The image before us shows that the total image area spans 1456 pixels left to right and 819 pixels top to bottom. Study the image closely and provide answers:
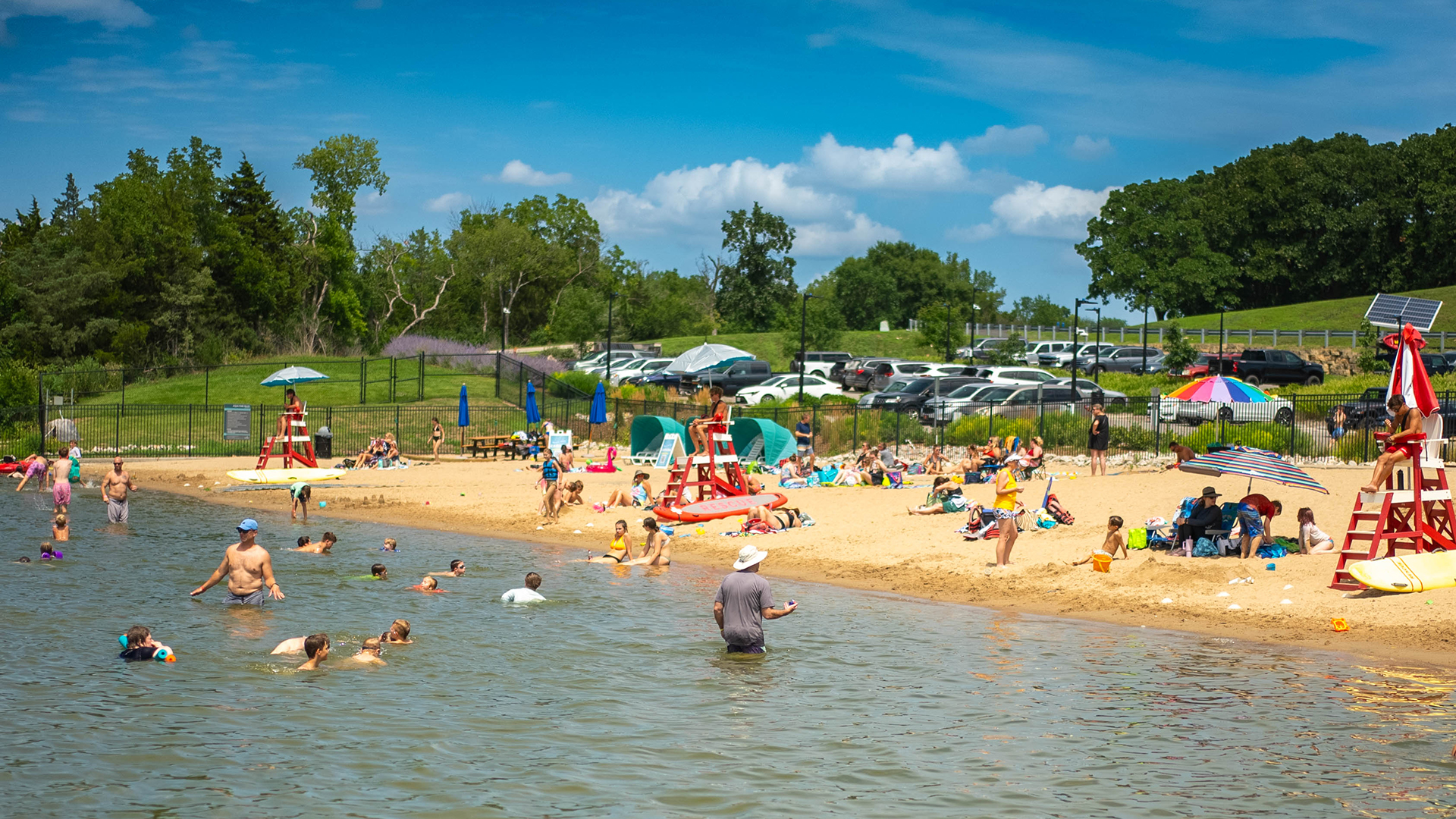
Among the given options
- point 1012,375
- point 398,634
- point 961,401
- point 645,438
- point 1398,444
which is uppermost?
point 1012,375

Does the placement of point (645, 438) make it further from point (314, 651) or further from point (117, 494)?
point (314, 651)

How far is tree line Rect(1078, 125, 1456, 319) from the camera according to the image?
79.5 metres

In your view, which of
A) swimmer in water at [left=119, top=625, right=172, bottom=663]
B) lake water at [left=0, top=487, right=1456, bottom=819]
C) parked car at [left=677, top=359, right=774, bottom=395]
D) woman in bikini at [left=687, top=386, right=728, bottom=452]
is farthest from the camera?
parked car at [left=677, top=359, right=774, bottom=395]

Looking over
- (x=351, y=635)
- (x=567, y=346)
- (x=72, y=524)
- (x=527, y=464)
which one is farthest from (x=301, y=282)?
(x=351, y=635)

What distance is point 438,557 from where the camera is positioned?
19.9 meters

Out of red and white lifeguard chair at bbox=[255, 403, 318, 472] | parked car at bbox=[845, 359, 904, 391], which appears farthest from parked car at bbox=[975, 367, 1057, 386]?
red and white lifeguard chair at bbox=[255, 403, 318, 472]

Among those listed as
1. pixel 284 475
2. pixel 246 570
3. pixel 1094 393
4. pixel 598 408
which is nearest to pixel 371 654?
pixel 246 570

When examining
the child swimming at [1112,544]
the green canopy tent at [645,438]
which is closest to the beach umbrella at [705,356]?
the green canopy tent at [645,438]

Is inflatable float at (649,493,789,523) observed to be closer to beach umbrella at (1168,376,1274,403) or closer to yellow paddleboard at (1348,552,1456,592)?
beach umbrella at (1168,376,1274,403)

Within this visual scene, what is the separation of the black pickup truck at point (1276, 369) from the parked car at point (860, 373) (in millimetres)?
13716

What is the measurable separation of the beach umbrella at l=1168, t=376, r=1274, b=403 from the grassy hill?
181ft

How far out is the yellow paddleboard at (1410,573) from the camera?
13758 mm

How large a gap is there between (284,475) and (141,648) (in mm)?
15954

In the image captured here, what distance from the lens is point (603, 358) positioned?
2424 inches
